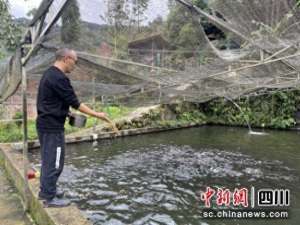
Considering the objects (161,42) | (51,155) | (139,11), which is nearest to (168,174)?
(161,42)

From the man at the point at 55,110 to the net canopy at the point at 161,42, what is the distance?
0.52 m

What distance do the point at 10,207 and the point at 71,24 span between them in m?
1.99

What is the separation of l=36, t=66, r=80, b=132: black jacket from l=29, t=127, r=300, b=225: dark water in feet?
6.24

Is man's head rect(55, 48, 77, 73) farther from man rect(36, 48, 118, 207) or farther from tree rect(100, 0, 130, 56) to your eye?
tree rect(100, 0, 130, 56)

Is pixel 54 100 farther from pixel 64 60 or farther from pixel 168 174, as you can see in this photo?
pixel 168 174

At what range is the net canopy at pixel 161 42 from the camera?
4.04m

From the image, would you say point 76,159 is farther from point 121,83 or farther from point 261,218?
point 261,218

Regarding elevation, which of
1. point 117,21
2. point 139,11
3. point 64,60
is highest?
point 139,11

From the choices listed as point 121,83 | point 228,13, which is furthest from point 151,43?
point 228,13

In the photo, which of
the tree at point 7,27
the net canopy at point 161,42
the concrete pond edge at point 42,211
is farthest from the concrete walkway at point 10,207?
the tree at point 7,27

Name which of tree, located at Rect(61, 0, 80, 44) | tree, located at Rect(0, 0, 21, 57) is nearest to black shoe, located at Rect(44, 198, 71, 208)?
tree, located at Rect(61, 0, 80, 44)

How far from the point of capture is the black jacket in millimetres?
2697

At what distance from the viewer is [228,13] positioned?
4.60 m

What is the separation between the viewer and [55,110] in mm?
2783
